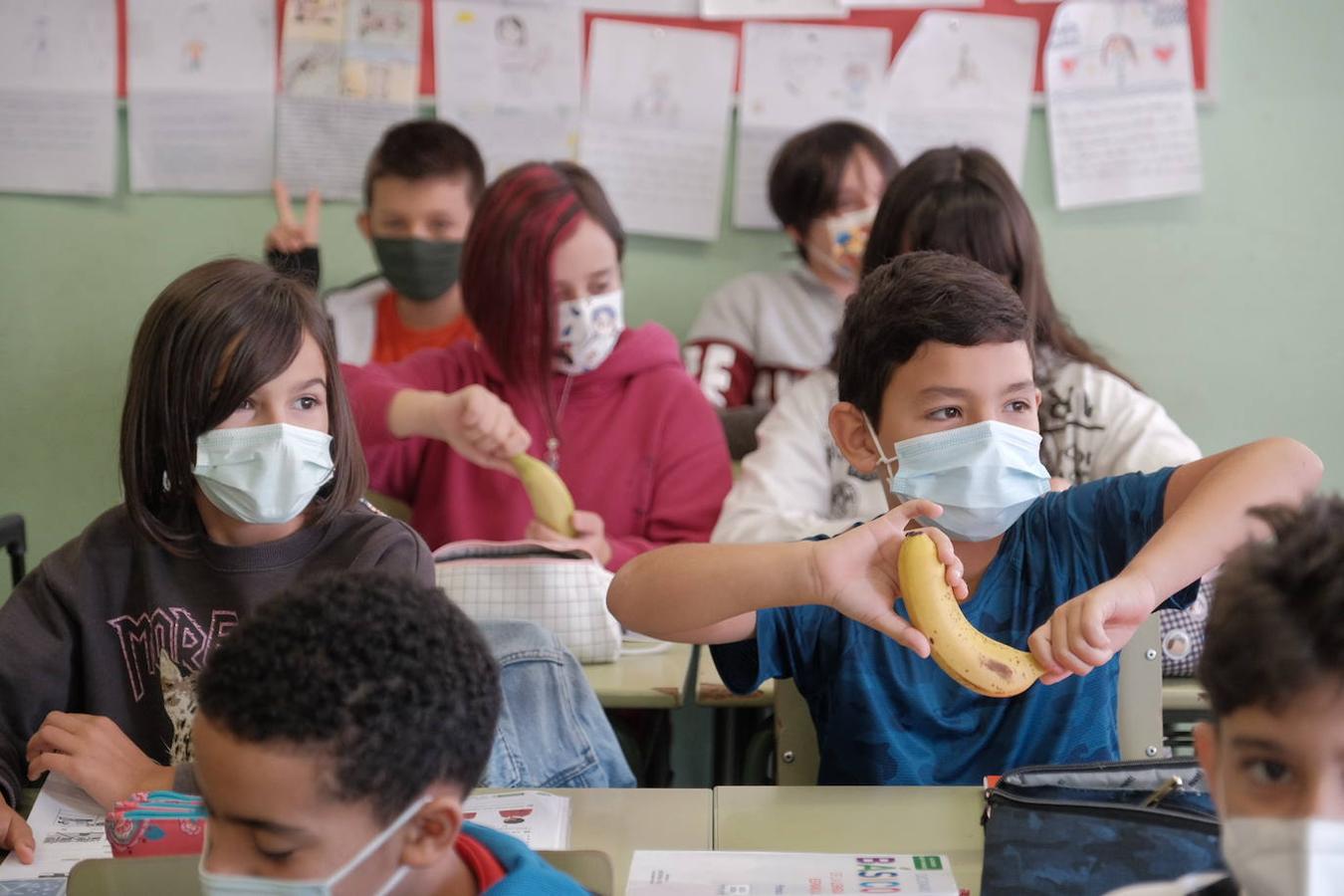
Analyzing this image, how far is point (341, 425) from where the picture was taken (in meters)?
1.93

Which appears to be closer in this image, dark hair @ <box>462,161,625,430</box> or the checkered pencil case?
the checkered pencil case

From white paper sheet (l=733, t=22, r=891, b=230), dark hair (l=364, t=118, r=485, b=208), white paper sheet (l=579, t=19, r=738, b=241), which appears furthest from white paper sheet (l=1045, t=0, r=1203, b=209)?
dark hair (l=364, t=118, r=485, b=208)

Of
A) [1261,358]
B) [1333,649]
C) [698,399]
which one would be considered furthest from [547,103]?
[1333,649]

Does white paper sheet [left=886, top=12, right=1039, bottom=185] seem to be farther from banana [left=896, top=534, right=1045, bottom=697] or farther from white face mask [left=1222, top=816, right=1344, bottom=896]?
white face mask [left=1222, top=816, right=1344, bottom=896]

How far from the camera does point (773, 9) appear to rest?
12.5 ft

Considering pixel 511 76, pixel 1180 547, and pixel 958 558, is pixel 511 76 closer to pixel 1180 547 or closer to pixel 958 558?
pixel 958 558

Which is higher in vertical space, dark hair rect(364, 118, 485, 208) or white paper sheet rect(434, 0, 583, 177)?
white paper sheet rect(434, 0, 583, 177)

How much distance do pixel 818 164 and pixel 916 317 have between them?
1799 mm

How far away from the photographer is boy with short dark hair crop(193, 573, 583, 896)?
3.53 feet

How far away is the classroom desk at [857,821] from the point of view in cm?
151

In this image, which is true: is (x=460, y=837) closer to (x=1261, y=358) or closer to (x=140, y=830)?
(x=140, y=830)

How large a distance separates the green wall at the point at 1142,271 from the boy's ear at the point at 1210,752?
293 cm

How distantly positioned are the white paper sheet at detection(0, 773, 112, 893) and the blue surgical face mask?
3.36 ft

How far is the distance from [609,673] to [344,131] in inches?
89.8
